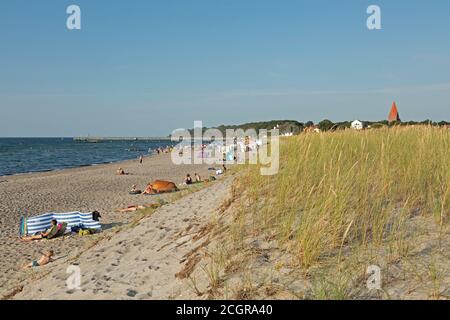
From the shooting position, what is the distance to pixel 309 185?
4.94m

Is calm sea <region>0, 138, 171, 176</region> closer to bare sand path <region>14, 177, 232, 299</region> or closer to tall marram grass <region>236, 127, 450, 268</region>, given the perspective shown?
bare sand path <region>14, 177, 232, 299</region>

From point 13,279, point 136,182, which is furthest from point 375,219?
point 136,182

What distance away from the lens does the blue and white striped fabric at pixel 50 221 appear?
1009cm

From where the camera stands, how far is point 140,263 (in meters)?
4.90

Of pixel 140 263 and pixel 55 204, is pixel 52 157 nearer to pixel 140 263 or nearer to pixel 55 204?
pixel 55 204

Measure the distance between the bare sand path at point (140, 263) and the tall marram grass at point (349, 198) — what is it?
1027 mm

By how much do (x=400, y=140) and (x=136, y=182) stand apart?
61.5ft

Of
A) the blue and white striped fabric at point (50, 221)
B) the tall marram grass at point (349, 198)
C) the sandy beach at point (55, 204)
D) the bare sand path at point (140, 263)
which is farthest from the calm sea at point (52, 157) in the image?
the tall marram grass at point (349, 198)

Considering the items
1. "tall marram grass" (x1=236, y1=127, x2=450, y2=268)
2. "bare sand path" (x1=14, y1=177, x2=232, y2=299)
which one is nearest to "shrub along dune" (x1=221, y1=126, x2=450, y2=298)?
"tall marram grass" (x1=236, y1=127, x2=450, y2=268)

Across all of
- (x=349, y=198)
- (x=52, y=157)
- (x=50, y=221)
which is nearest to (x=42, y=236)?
(x=50, y=221)

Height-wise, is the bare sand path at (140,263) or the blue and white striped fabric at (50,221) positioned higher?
the bare sand path at (140,263)

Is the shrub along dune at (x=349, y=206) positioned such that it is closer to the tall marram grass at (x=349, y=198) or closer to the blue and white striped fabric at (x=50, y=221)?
the tall marram grass at (x=349, y=198)

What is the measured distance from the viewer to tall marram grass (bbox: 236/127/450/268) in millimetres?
3678
